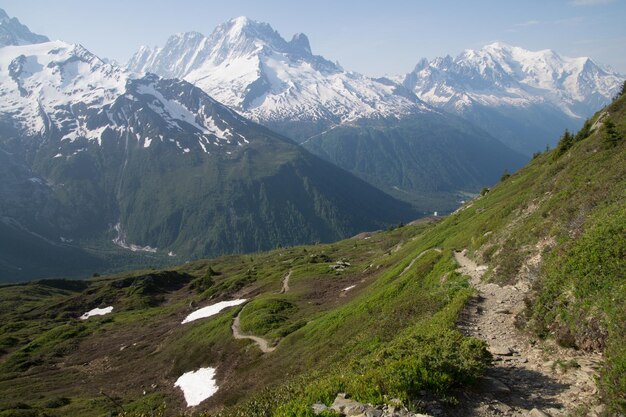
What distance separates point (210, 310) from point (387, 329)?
76.0m

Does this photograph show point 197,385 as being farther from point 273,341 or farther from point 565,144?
point 565,144

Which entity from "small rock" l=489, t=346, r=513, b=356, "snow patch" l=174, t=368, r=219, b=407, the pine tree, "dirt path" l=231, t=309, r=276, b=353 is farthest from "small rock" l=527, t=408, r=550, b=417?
the pine tree

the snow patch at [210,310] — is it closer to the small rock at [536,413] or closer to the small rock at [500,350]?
the small rock at [500,350]

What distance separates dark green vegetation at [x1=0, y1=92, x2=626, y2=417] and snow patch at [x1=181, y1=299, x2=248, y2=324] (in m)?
4.02

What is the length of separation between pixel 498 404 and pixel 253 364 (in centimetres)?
4106

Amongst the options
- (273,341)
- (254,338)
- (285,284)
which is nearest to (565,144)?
(273,341)

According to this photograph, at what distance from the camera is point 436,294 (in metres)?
33.9

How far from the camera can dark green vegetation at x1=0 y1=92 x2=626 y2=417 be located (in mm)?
17172

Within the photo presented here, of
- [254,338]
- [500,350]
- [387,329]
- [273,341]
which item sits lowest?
[254,338]

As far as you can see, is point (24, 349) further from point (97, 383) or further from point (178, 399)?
point (178, 399)

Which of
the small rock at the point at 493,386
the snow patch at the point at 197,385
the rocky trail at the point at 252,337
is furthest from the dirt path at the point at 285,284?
the small rock at the point at 493,386

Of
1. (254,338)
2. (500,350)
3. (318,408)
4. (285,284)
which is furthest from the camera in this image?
(285,284)

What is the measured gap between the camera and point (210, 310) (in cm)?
10056

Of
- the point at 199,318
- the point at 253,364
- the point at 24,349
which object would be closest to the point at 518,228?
the point at 253,364
